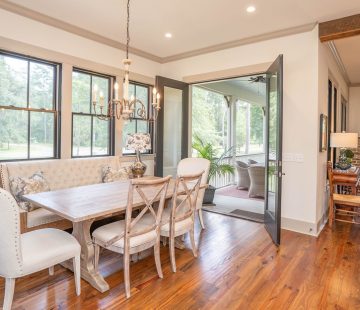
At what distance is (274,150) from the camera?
3695 millimetres

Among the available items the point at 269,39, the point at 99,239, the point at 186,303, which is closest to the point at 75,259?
the point at 99,239

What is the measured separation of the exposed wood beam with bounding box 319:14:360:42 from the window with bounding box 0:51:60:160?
3.80 m

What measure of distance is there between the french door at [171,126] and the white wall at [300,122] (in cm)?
167

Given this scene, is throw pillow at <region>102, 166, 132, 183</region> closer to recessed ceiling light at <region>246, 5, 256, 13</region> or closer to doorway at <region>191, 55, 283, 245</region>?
doorway at <region>191, 55, 283, 245</region>

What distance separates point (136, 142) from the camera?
3.64 m

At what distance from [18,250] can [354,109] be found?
9098 mm

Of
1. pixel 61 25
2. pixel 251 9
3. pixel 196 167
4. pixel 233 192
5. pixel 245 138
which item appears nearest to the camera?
pixel 251 9

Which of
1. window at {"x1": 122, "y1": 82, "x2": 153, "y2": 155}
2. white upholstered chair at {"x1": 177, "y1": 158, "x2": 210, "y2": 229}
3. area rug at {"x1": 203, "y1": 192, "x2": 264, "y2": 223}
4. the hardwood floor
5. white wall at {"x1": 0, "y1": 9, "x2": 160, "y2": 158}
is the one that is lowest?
the hardwood floor

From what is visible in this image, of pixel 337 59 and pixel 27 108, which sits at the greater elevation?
pixel 337 59

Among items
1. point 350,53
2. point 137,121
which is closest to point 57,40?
point 137,121

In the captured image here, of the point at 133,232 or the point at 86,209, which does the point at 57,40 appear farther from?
the point at 133,232

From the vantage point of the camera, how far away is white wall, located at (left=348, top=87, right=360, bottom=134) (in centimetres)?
791

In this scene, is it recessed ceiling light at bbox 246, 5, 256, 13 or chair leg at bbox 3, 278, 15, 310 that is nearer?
chair leg at bbox 3, 278, 15, 310

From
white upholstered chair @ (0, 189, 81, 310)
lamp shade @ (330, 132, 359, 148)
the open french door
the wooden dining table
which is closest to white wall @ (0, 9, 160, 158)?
the wooden dining table
